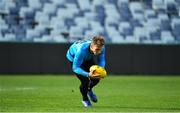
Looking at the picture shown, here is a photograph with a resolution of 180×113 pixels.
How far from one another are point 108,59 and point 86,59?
16.6 m

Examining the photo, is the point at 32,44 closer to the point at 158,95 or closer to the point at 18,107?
the point at 158,95

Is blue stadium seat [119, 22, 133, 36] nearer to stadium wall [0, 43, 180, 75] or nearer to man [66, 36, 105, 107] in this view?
stadium wall [0, 43, 180, 75]

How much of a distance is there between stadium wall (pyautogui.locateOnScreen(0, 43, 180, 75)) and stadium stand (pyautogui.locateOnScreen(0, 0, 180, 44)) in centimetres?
128

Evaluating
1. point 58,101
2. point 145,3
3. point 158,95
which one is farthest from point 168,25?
point 58,101

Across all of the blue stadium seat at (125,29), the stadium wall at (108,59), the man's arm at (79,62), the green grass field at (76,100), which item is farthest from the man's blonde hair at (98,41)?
the blue stadium seat at (125,29)

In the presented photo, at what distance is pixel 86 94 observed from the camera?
1609cm

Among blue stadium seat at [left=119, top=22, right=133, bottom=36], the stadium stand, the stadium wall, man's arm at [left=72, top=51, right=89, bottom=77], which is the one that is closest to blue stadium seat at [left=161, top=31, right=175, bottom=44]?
the stadium stand

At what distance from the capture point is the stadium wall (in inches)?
1261

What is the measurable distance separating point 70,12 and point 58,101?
1792 cm

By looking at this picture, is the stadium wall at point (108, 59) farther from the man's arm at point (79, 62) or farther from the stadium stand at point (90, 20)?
the man's arm at point (79, 62)

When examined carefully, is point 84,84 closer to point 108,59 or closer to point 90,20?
point 108,59

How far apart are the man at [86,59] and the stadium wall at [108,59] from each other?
15690 mm

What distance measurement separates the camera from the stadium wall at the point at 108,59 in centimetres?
3203

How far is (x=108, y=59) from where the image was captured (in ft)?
107
